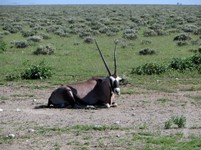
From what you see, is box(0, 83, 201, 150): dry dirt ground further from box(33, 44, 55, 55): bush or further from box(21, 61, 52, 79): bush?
box(33, 44, 55, 55): bush

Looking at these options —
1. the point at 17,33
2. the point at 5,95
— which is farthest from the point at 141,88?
the point at 17,33

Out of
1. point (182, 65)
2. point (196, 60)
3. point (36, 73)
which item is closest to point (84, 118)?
point (36, 73)

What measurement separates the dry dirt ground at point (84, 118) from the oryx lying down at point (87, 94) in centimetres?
37

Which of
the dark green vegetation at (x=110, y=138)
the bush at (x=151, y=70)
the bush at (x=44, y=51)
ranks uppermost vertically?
the dark green vegetation at (x=110, y=138)

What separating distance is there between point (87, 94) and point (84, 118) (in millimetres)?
1476

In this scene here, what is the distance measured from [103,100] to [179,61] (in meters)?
6.73

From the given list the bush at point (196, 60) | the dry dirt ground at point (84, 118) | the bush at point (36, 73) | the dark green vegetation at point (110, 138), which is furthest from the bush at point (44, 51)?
the dark green vegetation at point (110, 138)

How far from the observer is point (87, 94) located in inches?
460

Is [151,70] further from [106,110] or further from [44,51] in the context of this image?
[44,51]

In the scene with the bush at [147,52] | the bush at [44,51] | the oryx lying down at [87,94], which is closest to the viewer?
the oryx lying down at [87,94]

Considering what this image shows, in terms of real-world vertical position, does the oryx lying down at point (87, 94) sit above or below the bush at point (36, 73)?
above

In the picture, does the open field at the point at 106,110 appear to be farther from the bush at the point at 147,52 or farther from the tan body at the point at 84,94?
the tan body at the point at 84,94

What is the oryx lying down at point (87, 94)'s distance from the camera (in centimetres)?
1158

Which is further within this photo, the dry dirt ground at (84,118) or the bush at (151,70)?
the bush at (151,70)
